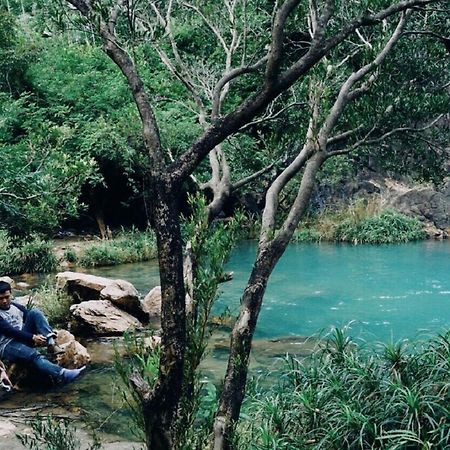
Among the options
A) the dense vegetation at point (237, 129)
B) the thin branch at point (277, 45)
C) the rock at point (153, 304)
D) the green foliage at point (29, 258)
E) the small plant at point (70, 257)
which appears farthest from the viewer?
the small plant at point (70, 257)

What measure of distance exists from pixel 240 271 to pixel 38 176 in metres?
8.98

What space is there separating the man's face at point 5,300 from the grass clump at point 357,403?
3.02 m

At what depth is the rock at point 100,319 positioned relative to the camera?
861cm

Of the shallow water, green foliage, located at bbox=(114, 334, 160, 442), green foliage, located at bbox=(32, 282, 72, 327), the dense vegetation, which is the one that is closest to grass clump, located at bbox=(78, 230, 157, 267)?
the shallow water

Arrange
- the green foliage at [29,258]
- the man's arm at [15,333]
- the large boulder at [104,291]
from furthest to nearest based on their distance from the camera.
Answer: the green foliage at [29,258]
the large boulder at [104,291]
the man's arm at [15,333]

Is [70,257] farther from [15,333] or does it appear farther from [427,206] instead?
[427,206]

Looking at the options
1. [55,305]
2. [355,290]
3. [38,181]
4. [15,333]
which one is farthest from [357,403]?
[355,290]

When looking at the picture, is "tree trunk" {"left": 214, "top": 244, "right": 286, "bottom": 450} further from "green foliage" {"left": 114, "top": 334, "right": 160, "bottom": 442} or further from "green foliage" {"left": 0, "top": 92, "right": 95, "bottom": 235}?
"green foliage" {"left": 0, "top": 92, "right": 95, "bottom": 235}

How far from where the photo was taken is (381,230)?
19.0 meters

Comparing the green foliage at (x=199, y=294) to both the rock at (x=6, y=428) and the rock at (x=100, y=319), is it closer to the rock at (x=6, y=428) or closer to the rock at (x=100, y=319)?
the rock at (x=6, y=428)

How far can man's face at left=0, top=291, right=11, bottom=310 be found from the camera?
6495mm

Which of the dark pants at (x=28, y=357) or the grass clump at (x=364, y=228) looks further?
the grass clump at (x=364, y=228)

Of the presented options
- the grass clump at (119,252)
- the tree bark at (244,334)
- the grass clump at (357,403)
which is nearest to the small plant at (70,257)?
the grass clump at (119,252)

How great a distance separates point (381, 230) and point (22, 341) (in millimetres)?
14164
